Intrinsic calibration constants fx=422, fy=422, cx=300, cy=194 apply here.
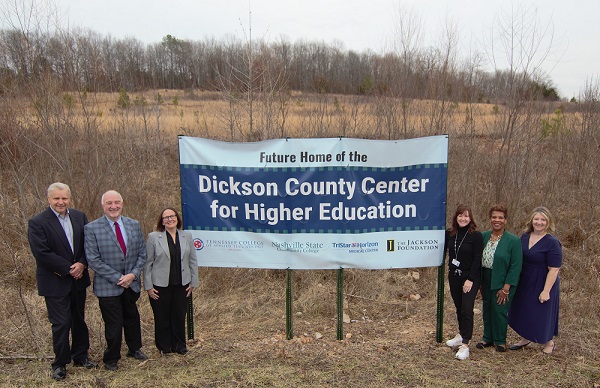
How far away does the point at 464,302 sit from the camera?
4516mm

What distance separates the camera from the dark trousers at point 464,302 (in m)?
4.47

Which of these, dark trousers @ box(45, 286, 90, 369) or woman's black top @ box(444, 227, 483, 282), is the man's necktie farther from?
woman's black top @ box(444, 227, 483, 282)

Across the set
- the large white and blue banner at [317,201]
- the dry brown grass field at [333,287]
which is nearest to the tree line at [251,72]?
the dry brown grass field at [333,287]

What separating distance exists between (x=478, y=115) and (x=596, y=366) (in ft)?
23.4

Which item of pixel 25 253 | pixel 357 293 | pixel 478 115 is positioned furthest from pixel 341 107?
pixel 25 253

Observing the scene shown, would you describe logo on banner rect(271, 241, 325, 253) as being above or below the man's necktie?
below

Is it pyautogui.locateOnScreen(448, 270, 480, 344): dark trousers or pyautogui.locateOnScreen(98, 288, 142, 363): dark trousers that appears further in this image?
pyautogui.locateOnScreen(448, 270, 480, 344): dark trousers

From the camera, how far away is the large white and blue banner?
15.4 feet

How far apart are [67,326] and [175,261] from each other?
45.0 inches

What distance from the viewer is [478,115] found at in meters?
10.3

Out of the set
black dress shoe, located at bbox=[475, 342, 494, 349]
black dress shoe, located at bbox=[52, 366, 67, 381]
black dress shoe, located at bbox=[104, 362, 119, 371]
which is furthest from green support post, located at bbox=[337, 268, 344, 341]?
black dress shoe, located at bbox=[52, 366, 67, 381]

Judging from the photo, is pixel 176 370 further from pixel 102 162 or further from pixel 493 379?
pixel 102 162

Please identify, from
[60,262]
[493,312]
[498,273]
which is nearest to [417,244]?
[498,273]

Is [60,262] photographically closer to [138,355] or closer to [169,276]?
[169,276]
